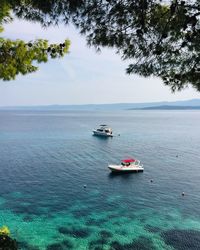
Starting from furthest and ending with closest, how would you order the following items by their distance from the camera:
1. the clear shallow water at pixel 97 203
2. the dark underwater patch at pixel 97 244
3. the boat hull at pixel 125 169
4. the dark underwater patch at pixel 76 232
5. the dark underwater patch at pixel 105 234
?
the boat hull at pixel 125 169 < the dark underwater patch at pixel 76 232 < the dark underwater patch at pixel 105 234 < the clear shallow water at pixel 97 203 < the dark underwater patch at pixel 97 244

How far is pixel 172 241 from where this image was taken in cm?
3450

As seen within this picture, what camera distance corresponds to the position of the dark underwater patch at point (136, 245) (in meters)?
32.7

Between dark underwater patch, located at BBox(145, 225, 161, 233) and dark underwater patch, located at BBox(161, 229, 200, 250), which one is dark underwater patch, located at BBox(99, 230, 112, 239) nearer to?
dark underwater patch, located at BBox(145, 225, 161, 233)

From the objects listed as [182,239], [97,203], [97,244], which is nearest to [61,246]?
[97,244]

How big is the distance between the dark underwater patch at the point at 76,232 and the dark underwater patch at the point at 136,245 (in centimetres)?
417

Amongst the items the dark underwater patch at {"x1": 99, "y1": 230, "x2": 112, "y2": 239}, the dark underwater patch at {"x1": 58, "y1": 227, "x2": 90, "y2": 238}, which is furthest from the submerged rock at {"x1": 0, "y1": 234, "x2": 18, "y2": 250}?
the dark underwater patch at {"x1": 99, "y1": 230, "x2": 112, "y2": 239}

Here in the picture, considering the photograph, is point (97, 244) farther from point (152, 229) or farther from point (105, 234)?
point (152, 229)

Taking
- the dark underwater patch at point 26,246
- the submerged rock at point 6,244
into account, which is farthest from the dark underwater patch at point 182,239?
the submerged rock at point 6,244

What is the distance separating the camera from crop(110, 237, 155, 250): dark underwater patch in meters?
32.7

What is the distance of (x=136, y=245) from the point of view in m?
33.4

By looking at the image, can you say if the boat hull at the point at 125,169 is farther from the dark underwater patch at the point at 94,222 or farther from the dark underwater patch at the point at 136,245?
the dark underwater patch at the point at 136,245

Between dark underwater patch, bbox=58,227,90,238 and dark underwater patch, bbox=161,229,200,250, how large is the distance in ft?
33.3

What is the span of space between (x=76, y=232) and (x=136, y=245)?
8187 mm

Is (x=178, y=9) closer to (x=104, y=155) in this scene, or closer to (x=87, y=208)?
(x=87, y=208)
